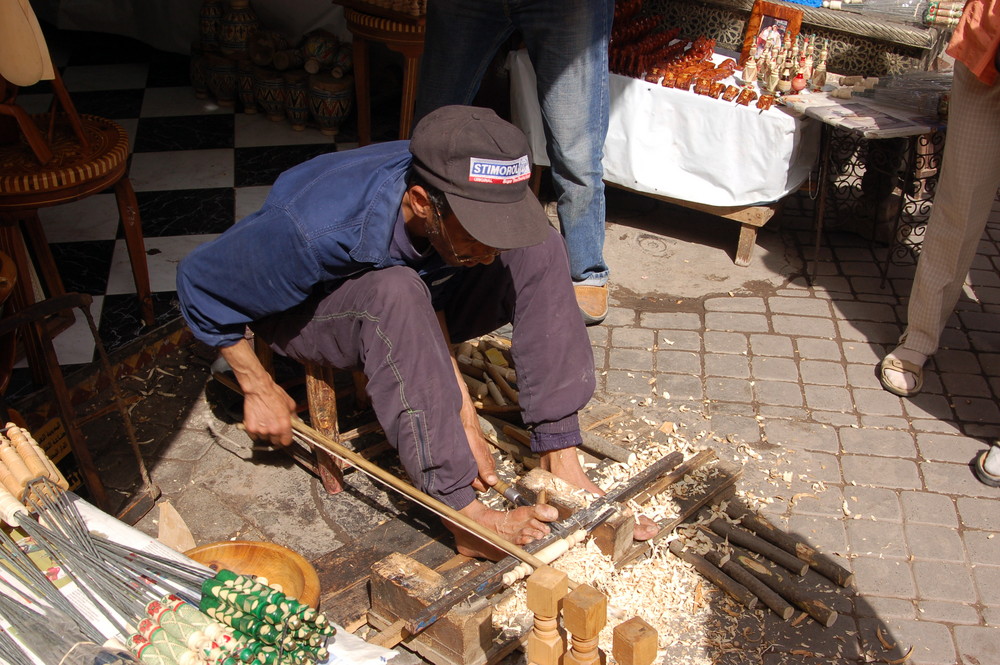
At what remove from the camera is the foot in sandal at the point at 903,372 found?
3635mm

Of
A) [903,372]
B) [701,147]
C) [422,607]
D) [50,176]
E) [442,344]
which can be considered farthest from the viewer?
[701,147]

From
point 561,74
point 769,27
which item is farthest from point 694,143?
point 561,74

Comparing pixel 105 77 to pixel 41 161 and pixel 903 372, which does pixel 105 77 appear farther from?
pixel 903 372

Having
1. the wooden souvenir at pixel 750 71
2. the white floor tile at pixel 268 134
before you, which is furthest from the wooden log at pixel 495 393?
the white floor tile at pixel 268 134

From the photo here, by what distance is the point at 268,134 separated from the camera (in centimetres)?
546

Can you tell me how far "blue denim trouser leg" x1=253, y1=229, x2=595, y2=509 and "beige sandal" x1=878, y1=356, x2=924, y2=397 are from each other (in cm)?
151

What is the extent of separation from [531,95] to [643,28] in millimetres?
758

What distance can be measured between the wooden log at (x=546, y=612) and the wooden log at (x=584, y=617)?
29 millimetres

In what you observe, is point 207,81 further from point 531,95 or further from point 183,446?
point 183,446

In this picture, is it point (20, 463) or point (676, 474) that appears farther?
point (676, 474)

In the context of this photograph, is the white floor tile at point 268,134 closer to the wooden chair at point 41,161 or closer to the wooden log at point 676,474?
the wooden chair at point 41,161

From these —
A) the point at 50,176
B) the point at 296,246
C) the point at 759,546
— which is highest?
the point at 296,246

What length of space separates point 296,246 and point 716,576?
154 cm

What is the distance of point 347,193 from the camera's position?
8.48ft
